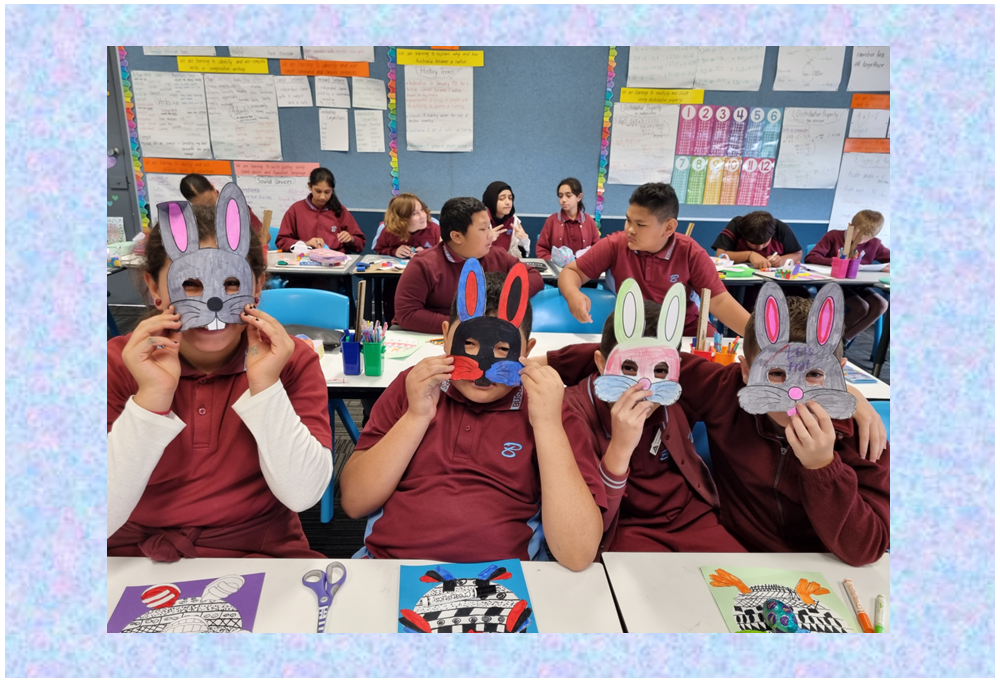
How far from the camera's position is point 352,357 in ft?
6.56

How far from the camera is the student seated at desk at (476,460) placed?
3.69 ft

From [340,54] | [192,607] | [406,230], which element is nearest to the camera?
[192,607]

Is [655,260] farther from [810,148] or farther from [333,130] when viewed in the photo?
[810,148]

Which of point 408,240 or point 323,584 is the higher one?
point 408,240

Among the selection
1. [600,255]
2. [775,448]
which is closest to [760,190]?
[600,255]

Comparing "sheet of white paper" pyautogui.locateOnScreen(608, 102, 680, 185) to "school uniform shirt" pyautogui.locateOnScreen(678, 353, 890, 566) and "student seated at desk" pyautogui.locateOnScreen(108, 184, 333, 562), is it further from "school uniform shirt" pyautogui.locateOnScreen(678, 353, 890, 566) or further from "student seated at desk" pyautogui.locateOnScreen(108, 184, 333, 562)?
"student seated at desk" pyautogui.locateOnScreen(108, 184, 333, 562)

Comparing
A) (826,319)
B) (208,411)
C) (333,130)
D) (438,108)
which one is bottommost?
(208,411)

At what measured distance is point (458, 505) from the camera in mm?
1157

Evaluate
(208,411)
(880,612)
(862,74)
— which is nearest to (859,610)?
(880,612)

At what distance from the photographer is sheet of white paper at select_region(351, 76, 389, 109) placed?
Result: 5.18 m

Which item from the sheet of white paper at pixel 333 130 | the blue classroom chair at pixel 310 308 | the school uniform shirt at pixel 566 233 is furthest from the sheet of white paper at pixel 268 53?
the blue classroom chair at pixel 310 308

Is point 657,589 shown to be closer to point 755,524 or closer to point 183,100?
point 755,524

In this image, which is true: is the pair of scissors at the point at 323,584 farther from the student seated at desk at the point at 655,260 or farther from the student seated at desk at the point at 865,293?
the student seated at desk at the point at 865,293

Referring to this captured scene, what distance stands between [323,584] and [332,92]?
5183 mm
